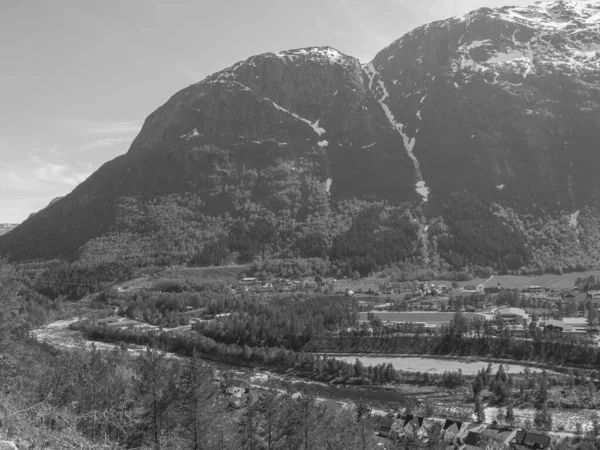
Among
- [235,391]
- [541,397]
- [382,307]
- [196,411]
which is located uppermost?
[196,411]

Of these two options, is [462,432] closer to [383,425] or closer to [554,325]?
[383,425]

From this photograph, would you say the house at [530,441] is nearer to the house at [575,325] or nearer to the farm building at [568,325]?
the farm building at [568,325]

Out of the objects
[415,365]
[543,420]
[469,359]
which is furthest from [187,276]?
[543,420]

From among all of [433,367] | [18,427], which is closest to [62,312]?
[433,367]

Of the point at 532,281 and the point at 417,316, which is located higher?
the point at 532,281

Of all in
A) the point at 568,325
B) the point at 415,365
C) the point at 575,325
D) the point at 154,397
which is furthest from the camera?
the point at 575,325

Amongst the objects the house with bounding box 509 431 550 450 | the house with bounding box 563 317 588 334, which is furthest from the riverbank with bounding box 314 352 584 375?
the house with bounding box 509 431 550 450

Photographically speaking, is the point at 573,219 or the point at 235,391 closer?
the point at 235,391
